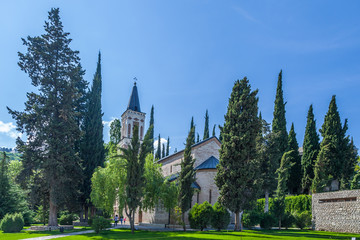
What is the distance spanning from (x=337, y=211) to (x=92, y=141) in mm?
25455

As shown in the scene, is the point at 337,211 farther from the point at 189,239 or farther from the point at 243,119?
the point at 189,239

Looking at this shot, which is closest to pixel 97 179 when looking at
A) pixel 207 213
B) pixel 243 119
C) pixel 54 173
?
pixel 54 173

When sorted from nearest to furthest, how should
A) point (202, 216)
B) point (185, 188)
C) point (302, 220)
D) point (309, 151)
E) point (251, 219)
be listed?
point (202, 216)
point (185, 188)
point (251, 219)
point (302, 220)
point (309, 151)

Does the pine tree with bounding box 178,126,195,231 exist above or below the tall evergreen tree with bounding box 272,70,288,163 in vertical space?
below

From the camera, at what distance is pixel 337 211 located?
22.7m

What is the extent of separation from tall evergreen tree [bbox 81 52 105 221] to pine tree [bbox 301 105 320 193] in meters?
26.9

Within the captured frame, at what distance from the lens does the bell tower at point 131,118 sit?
46188 millimetres

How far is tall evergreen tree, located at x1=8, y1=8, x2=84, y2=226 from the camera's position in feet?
77.3

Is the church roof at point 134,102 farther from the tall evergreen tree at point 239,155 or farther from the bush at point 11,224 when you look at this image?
the tall evergreen tree at point 239,155

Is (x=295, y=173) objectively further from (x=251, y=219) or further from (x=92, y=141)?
(x=92, y=141)

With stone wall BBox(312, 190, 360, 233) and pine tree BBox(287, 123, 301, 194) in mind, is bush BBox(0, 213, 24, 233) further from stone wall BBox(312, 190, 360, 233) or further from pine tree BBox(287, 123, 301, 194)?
pine tree BBox(287, 123, 301, 194)

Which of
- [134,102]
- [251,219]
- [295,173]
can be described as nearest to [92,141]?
[251,219]

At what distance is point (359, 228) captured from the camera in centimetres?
2066

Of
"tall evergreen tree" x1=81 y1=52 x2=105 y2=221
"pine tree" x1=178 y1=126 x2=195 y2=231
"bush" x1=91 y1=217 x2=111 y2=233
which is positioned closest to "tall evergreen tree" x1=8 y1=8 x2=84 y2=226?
"tall evergreen tree" x1=81 y1=52 x2=105 y2=221
